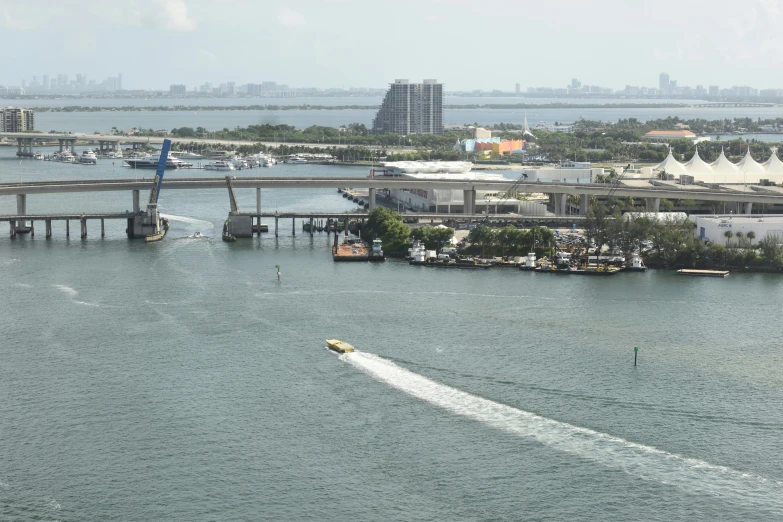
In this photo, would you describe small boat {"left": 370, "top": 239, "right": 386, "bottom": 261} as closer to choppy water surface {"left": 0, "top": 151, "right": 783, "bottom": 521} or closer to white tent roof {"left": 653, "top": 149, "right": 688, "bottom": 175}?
choppy water surface {"left": 0, "top": 151, "right": 783, "bottom": 521}

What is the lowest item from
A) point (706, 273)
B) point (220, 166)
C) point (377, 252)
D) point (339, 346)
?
point (339, 346)

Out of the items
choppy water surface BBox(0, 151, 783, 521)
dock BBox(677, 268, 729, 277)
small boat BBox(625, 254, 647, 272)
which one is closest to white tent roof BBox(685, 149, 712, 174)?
small boat BBox(625, 254, 647, 272)

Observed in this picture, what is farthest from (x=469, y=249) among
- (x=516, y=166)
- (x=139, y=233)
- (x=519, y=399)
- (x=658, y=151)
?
(x=658, y=151)

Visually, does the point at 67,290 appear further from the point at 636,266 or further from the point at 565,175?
the point at 565,175

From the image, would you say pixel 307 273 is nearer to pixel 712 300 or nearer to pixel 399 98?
pixel 712 300

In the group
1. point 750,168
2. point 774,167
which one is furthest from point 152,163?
point 774,167

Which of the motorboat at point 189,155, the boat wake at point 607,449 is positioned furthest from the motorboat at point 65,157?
the boat wake at point 607,449
